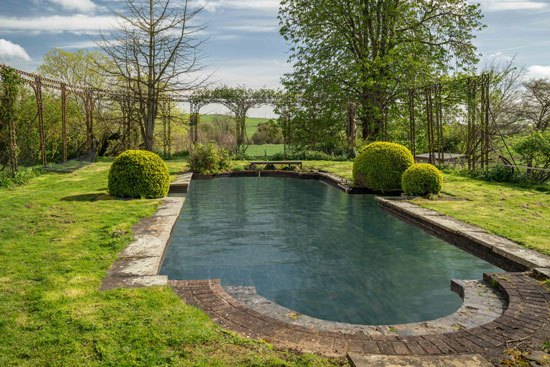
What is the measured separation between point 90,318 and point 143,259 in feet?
4.59

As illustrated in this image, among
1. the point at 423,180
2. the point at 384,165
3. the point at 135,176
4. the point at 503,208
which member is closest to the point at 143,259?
the point at 135,176

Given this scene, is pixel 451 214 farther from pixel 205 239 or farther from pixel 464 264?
pixel 205 239

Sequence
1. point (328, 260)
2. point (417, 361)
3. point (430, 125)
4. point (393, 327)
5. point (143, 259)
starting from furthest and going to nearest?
1. point (430, 125)
2. point (328, 260)
3. point (143, 259)
4. point (393, 327)
5. point (417, 361)

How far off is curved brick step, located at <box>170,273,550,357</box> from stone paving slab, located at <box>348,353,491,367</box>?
16 centimetres

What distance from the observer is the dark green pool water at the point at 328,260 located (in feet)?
13.4

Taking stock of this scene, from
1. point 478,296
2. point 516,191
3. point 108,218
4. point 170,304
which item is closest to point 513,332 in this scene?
point 478,296

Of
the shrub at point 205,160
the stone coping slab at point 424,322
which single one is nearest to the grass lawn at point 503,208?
the stone coping slab at point 424,322

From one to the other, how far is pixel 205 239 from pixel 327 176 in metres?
7.91

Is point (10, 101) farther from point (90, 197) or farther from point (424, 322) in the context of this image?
point (424, 322)

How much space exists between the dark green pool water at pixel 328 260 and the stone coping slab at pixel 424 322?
0.92ft

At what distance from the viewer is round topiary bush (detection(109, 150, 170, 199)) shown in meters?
8.38

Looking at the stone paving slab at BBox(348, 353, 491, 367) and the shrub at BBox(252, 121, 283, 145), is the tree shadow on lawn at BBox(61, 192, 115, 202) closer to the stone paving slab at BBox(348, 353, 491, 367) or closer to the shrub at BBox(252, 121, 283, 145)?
the stone paving slab at BBox(348, 353, 491, 367)

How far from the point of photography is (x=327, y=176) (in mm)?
13648

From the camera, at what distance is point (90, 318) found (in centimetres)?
297
